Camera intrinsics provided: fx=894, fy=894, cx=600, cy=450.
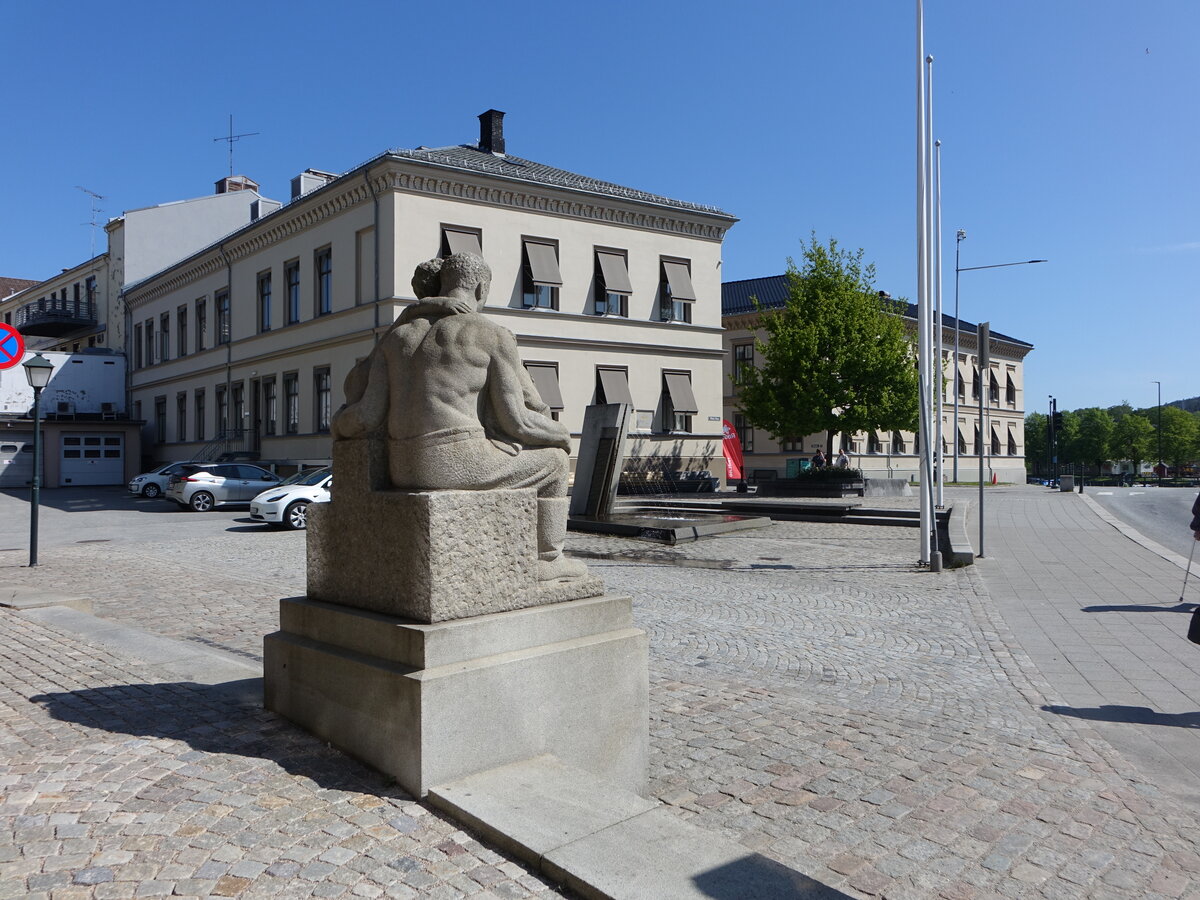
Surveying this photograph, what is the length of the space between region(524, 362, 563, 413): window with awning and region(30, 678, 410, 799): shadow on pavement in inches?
1077

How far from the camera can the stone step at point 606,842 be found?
9.09 ft

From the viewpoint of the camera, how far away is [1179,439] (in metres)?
93.8

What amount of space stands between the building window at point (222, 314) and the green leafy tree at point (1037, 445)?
311ft

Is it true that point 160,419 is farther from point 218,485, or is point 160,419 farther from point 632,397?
point 632,397

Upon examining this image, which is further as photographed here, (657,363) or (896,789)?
(657,363)

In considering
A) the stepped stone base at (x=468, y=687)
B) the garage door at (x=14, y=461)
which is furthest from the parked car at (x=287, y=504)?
the garage door at (x=14, y=461)

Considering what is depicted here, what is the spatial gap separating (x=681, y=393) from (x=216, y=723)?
107 feet

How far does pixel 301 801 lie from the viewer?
3.50 meters

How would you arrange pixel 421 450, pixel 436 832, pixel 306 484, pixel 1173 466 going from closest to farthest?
pixel 436 832 → pixel 421 450 → pixel 306 484 → pixel 1173 466

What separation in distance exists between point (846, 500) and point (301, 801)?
3062 centimetres

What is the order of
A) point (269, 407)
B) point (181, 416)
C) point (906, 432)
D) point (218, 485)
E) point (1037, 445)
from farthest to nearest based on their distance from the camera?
point (1037, 445) → point (906, 432) → point (181, 416) → point (269, 407) → point (218, 485)

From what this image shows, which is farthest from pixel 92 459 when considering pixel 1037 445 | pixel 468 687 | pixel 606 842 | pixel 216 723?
pixel 1037 445

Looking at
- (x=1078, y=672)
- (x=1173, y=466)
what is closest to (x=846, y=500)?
(x=1078, y=672)

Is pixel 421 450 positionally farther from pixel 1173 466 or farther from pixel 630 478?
pixel 1173 466
